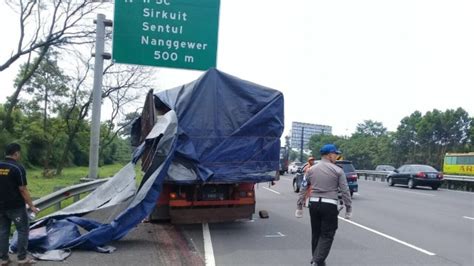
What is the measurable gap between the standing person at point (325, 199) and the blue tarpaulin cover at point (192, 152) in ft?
10.8

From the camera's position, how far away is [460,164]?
35562mm

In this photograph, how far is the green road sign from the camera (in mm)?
13016

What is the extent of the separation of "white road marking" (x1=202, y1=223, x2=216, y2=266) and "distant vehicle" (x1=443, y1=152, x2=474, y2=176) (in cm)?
2830

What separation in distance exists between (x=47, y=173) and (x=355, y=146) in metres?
55.8

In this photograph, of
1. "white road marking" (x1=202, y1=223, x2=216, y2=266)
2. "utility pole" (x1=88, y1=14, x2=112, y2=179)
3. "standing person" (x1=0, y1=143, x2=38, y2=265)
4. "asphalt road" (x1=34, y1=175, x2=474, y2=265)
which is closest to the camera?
"standing person" (x1=0, y1=143, x2=38, y2=265)

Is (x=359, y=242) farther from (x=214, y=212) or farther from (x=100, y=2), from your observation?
(x=100, y=2)

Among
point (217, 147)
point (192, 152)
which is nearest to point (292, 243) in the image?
point (217, 147)

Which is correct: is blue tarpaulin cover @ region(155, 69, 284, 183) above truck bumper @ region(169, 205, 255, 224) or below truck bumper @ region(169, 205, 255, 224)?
above

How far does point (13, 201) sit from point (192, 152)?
147 inches

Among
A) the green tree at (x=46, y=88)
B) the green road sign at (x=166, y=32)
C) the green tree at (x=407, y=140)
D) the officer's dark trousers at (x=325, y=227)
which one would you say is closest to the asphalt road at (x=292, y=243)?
the officer's dark trousers at (x=325, y=227)

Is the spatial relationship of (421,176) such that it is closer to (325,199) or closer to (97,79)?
(97,79)

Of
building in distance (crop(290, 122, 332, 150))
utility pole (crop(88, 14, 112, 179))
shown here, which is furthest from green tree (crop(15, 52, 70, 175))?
building in distance (crop(290, 122, 332, 150))

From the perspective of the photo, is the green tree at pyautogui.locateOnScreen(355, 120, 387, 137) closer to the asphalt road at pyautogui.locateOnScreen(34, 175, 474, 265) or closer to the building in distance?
the building in distance

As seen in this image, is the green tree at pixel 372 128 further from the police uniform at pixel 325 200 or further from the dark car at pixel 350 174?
the police uniform at pixel 325 200
